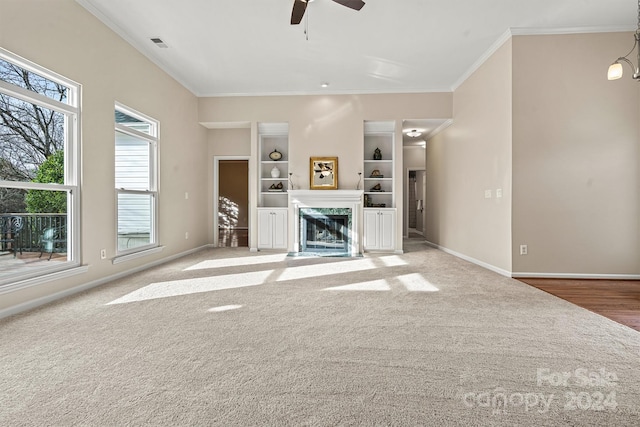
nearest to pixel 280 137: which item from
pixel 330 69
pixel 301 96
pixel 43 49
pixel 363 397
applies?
pixel 301 96

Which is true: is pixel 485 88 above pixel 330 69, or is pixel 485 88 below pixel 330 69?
below

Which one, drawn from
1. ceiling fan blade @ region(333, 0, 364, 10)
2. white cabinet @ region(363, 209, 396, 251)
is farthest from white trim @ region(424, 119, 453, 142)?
ceiling fan blade @ region(333, 0, 364, 10)

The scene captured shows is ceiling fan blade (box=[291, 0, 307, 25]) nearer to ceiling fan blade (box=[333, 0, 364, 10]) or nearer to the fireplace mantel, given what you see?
ceiling fan blade (box=[333, 0, 364, 10])

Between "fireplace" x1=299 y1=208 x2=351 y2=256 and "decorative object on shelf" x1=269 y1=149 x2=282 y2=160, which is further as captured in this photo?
"decorative object on shelf" x1=269 y1=149 x2=282 y2=160

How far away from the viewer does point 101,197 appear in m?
3.63

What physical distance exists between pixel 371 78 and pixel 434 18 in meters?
1.83

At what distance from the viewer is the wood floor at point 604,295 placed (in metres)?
2.66

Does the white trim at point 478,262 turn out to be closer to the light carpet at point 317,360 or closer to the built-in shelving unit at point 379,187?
the light carpet at point 317,360

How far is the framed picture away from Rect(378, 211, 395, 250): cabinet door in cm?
112

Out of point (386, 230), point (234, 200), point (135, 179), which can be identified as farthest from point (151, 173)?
point (234, 200)

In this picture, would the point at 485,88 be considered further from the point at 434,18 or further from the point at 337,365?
the point at 337,365

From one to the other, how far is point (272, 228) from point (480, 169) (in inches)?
153

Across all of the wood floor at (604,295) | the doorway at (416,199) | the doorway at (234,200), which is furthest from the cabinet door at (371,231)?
the doorway at (234,200)

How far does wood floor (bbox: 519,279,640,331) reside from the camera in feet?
8.74
